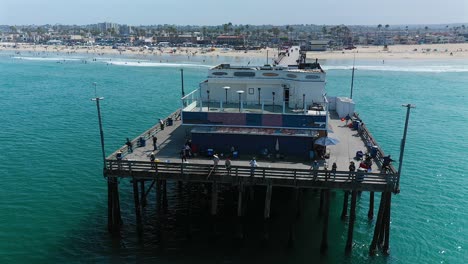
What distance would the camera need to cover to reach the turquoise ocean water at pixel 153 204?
92.7ft

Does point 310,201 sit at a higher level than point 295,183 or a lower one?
lower

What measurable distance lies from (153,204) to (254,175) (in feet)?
40.1

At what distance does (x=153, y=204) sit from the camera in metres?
34.8

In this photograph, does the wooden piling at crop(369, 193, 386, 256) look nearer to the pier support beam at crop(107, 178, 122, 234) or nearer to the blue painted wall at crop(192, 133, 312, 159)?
the blue painted wall at crop(192, 133, 312, 159)

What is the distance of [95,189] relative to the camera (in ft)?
125

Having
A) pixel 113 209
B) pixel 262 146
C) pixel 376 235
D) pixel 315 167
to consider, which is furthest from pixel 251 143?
pixel 113 209

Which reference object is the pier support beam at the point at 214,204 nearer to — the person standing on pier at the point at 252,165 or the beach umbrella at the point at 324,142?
the person standing on pier at the point at 252,165

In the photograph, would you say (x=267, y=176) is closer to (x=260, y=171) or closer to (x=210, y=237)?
(x=260, y=171)

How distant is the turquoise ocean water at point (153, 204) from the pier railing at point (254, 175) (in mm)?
5396

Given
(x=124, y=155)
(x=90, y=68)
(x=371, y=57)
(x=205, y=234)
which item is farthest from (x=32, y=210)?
(x=371, y=57)

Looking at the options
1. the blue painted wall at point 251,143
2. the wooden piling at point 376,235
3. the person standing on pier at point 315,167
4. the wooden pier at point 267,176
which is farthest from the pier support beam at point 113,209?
the wooden piling at point 376,235

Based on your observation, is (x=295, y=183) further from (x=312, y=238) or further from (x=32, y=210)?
(x=32, y=210)

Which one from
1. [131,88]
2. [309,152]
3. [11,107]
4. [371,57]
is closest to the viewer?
[309,152]

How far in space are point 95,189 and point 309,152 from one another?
65.5 feet
